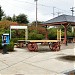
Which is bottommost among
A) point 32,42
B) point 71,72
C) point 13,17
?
point 71,72

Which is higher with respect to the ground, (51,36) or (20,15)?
(20,15)

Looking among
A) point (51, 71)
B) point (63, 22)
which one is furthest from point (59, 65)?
point (63, 22)

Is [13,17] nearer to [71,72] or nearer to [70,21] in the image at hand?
[70,21]

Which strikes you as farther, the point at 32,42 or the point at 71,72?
the point at 32,42

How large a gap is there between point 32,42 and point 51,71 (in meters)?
7.56

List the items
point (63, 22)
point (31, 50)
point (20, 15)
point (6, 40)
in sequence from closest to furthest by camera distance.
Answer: point (6, 40) → point (31, 50) → point (63, 22) → point (20, 15)

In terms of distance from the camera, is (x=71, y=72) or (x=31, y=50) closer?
(x=71, y=72)

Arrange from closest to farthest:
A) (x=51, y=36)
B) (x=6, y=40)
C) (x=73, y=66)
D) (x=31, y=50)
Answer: (x=73, y=66)
(x=6, y=40)
(x=31, y=50)
(x=51, y=36)

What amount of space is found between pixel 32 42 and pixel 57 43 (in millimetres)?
2074

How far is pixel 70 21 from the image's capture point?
23.2m

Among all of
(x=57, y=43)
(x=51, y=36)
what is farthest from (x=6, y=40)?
(x=51, y=36)

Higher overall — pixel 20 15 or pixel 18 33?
pixel 20 15

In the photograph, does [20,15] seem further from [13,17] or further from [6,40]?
[6,40]

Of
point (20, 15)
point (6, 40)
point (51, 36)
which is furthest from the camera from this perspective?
point (20, 15)
